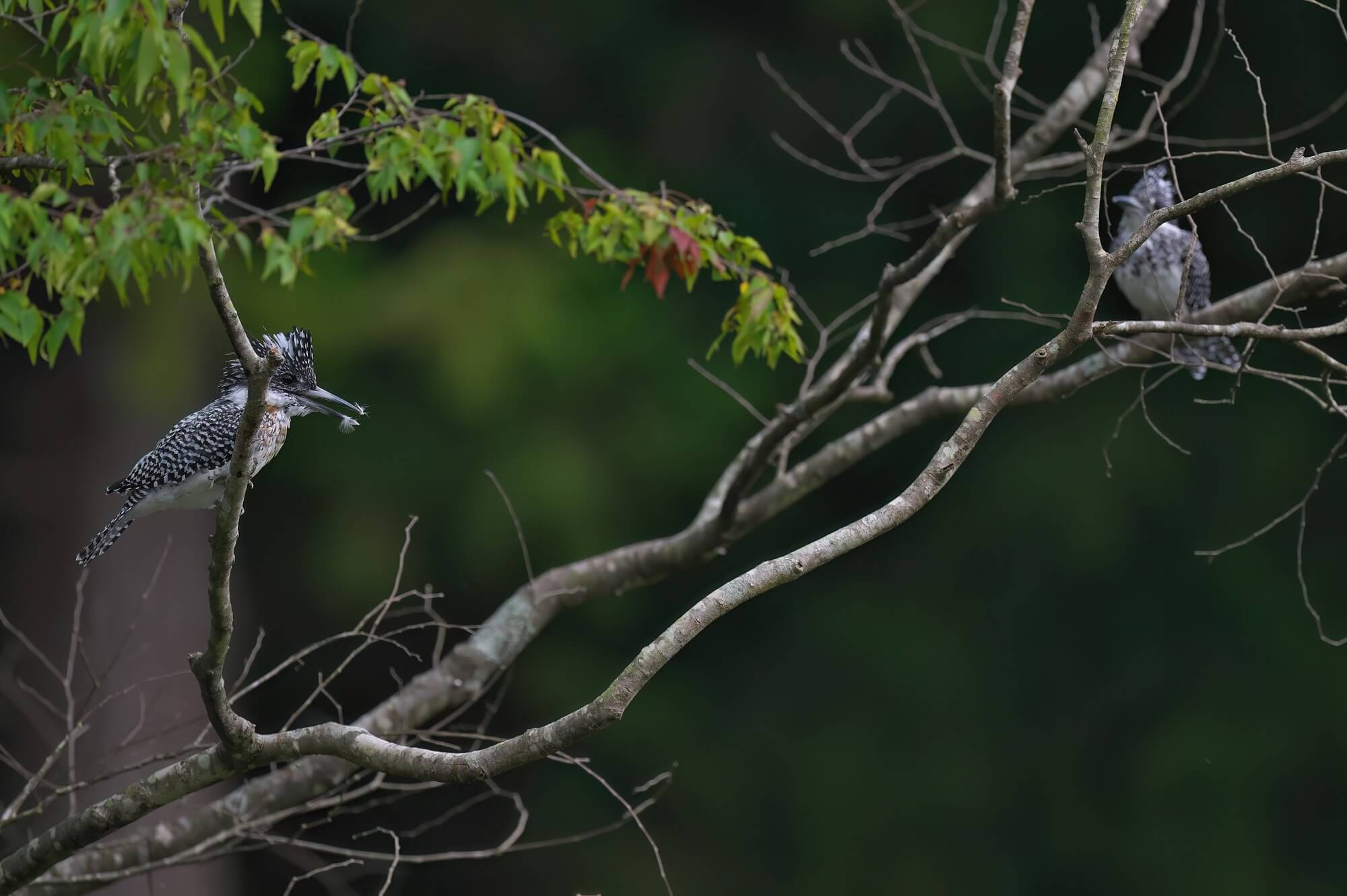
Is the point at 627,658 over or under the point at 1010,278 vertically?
under

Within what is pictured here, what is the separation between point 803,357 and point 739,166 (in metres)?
2.96

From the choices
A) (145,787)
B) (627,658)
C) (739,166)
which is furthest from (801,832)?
(145,787)

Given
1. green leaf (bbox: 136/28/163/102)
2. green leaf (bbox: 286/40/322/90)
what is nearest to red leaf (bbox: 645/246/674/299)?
green leaf (bbox: 286/40/322/90)

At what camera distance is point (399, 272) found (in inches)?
227

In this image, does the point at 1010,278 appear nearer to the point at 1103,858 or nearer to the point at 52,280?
the point at 1103,858

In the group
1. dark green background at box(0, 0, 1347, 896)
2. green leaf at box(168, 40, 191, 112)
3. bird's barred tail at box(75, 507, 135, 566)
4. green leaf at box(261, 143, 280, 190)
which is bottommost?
dark green background at box(0, 0, 1347, 896)

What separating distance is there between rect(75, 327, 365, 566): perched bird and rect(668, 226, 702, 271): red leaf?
2.84ft

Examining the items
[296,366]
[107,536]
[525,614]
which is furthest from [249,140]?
[525,614]

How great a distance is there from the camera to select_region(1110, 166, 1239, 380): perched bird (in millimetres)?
4539

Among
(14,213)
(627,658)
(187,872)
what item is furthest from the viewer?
(627,658)

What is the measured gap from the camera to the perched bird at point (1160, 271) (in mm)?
4539

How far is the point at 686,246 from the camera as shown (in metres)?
3.17

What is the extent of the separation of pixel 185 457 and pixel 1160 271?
3162mm

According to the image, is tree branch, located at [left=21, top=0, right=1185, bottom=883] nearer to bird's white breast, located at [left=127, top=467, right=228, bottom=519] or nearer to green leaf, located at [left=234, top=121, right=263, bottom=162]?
bird's white breast, located at [left=127, top=467, right=228, bottom=519]
